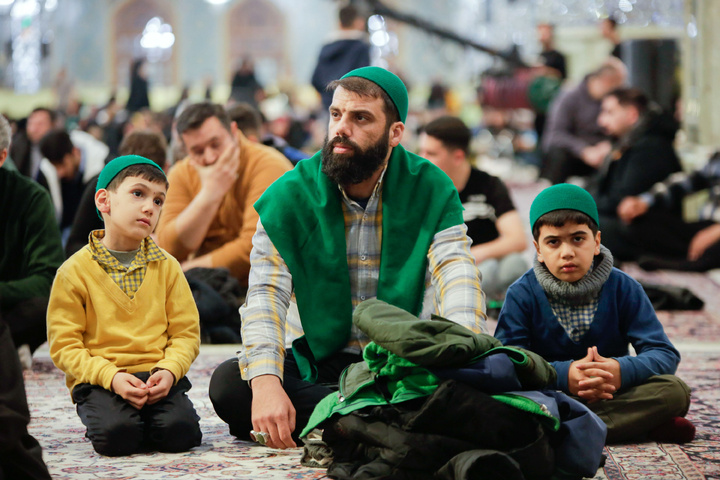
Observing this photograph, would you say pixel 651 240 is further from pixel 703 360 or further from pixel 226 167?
pixel 226 167

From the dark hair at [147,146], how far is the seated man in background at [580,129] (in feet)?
14.4

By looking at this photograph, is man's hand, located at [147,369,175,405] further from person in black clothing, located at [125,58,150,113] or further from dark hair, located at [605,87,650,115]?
person in black clothing, located at [125,58,150,113]

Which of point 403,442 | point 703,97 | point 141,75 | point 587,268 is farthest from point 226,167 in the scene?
point 141,75

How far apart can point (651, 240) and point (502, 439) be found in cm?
465

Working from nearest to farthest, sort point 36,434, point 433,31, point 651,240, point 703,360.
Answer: point 36,434
point 703,360
point 651,240
point 433,31

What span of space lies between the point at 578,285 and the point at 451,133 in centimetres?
194

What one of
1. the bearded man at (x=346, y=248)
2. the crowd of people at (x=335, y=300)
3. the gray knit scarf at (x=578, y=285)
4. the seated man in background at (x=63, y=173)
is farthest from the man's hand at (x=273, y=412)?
the seated man in background at (x=63, y=173)

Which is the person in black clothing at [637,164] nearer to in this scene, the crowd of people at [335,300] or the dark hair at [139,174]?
the crowd of people at [335,300]

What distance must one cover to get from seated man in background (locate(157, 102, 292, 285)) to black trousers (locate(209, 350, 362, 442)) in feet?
5.54

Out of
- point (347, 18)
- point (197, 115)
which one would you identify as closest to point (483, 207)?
point (197, 115)

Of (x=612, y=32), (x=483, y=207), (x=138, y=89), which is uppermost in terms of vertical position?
(x=138, y=89)

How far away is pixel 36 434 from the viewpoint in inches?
119

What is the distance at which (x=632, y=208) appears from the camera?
6699 millimetres

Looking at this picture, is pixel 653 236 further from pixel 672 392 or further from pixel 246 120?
pixel 672 392
